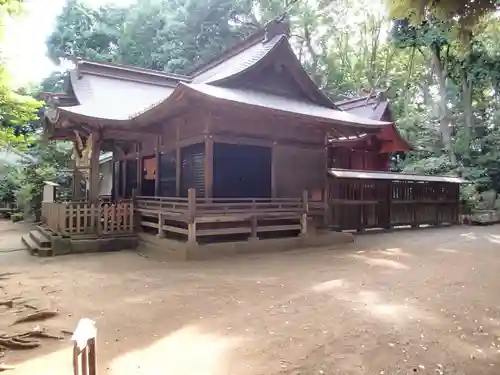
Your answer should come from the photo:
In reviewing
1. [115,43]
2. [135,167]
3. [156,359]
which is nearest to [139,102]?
[135,167]

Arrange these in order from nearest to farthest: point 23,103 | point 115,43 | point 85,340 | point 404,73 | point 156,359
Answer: point 85,340
point 156,359
point 23,103
point 404,73
point 115,43

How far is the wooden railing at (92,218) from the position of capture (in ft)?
31.8

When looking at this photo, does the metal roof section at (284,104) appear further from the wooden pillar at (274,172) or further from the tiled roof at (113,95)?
the tiled roof at (113,95)

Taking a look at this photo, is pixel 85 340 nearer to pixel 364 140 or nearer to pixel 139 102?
pixel 139 102

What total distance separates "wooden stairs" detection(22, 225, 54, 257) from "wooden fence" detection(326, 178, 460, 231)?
25.9ft

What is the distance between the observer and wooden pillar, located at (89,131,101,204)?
1066cm

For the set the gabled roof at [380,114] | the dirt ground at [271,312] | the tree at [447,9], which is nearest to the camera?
the dirt ground at [271,312]

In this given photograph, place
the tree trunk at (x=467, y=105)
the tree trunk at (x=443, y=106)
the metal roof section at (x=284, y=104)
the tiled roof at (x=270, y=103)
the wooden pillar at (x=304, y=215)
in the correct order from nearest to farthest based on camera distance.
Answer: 1. the tiled roof at (x=270, y=103)
2. the metal roof section at (x=284, y=104)
3. the wooden pillar at (x=304, y=215)
4. the tree trunk at (x=443, y=106)
5. the tree trunk at (x=467, y=105)

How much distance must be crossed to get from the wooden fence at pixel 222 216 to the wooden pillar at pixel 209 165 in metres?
0.29

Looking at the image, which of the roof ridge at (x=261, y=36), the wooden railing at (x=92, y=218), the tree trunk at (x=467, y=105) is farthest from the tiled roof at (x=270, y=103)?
the tree trunk at (x=467, y=105)

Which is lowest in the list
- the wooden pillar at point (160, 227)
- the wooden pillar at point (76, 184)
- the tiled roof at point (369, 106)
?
the wooden pillar at point (160, 227)

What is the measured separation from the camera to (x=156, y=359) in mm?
3402

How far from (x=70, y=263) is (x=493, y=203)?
18.3 m

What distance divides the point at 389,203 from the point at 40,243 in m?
11.5
